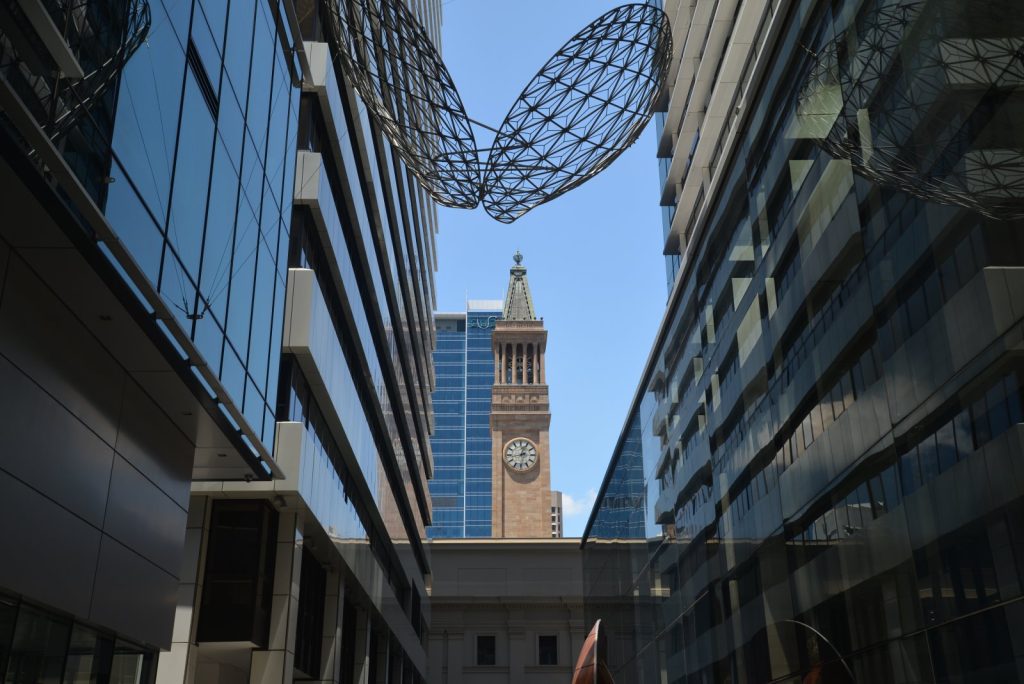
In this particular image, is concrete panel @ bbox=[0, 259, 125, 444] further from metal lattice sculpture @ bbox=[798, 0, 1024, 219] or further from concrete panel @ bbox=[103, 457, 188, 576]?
metal lattice sculpture @ bbox=[798, 0, 1024, 219]

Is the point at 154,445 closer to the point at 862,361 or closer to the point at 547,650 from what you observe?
the point at 862,361

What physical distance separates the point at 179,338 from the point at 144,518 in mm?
3621

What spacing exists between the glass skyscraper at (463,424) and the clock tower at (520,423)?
2142cm

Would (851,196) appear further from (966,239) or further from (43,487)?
(43,487)

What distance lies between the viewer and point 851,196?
1474cm

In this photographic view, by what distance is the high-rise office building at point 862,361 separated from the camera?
10812mm

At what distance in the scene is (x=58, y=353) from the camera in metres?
13.1

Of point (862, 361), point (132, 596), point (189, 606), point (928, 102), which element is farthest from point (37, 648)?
point (928, 102)

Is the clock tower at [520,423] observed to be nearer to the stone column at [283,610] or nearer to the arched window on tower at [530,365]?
the arched window on tower at [530,365]

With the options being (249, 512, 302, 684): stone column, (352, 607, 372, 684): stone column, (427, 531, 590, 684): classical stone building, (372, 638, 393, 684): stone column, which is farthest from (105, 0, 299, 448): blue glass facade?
(427, 531, 590, 684): classical stone building

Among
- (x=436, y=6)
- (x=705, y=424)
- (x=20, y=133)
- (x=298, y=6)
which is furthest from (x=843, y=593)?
(x=436, y=6)

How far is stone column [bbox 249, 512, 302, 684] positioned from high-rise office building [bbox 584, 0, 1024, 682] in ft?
31.9

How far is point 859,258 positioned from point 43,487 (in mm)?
11312

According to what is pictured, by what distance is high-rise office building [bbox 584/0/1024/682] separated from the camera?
35.5 feet
